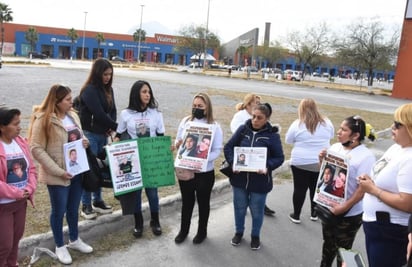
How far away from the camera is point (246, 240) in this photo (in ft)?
16.5

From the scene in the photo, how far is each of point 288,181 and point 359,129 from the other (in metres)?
4.37

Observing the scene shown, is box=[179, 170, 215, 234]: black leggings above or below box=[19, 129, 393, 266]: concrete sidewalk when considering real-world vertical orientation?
above

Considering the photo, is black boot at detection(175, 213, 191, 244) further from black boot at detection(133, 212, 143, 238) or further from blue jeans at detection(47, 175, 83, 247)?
blue jeans at detection(47, 175, 83, 247)

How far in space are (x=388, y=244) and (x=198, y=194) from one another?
92.5 inches

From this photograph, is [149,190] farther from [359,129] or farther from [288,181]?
[288,181]

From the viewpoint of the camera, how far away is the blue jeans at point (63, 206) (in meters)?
4.06

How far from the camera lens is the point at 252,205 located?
191 inches

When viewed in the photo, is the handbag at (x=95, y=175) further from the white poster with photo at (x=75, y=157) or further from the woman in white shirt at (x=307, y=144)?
the woman in white shirt at (x=307, y=144)

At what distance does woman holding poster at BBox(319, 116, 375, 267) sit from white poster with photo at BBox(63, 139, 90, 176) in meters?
2.48

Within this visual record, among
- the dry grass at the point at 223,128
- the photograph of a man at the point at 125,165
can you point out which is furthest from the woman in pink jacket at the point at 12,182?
the photograph of a man at the point at 125,165

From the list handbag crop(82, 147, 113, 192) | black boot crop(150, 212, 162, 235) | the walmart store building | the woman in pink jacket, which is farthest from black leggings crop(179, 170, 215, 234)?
the walmart store building

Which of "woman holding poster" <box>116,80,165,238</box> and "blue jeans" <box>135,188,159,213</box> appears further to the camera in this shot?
"blue jeans" <box>135,188,159,213</box>

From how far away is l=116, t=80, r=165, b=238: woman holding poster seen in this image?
4.77 meters

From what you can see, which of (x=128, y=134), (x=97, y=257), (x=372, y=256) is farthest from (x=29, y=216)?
(x=372, y=256)
